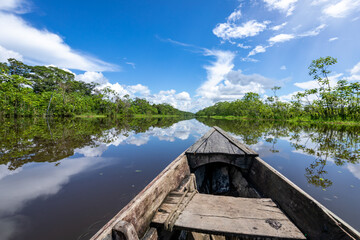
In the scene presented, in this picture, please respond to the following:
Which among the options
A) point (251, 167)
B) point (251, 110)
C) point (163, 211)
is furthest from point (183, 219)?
point (251, 110)

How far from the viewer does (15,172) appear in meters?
3.91

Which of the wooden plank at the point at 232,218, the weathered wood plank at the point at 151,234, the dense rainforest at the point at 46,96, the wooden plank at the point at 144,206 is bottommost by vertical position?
the weathered wood plank at the point at 151,234

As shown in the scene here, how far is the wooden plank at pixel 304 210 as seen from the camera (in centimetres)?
129

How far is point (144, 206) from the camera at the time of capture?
1536 mm

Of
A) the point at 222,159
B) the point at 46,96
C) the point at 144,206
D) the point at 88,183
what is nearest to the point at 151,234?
the point at 144,206

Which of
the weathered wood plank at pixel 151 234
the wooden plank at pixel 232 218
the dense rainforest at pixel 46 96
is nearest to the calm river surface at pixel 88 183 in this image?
the weathered wood plank at pixel 151 234

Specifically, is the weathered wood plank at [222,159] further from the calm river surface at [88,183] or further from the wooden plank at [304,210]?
the calm river surface at [88,183]

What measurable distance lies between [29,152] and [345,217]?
9.24 meters

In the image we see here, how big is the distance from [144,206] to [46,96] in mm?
44032

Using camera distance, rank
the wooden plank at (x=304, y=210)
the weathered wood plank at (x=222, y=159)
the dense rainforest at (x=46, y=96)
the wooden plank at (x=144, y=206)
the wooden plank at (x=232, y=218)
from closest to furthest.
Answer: the wooden plank at (x=144, y=206) < the wooden plank at (x=304, y=210) < the wooden plank at (x=232, y=218) < the weathered wood plank at (x=222, y=159) < the dense rainforest at (x=46, y=96)

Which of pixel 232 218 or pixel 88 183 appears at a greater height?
pixel 232 218

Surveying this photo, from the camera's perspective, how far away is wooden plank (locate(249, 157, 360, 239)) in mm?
1290

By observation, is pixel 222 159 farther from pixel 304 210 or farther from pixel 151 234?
pixel 151 234

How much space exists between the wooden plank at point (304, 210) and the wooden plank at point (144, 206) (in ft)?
5.30
